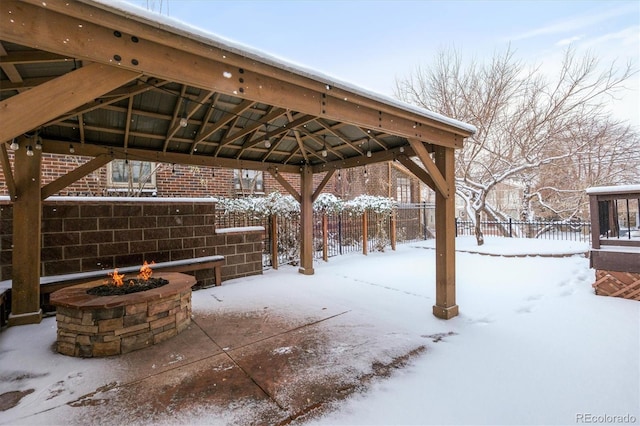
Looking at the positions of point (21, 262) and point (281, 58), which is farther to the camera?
point (21, 262)

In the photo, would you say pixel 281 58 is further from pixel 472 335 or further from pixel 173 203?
pixel 173 203

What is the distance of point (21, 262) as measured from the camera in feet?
11.9

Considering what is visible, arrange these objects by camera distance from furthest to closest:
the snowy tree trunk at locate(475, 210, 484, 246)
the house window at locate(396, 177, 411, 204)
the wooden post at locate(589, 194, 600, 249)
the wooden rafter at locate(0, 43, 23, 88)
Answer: the house window at locate(396, 177, 411, 204)
the snowy tree trunk at locate(475, 210, 484, 246)
the wooden post at locate(589, 194, 600, 249)
the wooden rafter at locate(0, 43, 23, 88)

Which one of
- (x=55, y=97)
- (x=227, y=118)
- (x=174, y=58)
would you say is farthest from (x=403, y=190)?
(x=55, y=97)

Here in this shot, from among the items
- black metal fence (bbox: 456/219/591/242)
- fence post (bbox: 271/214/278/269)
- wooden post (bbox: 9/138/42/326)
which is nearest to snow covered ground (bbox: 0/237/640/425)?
wooden post (bbox: 9/138/42/326)

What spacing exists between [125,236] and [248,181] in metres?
4.39

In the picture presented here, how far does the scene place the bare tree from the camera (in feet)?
31.0

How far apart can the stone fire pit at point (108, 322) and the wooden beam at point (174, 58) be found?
2227mm

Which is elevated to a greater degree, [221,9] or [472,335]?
[221,9]

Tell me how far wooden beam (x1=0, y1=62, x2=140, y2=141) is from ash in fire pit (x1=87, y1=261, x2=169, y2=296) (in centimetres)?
221

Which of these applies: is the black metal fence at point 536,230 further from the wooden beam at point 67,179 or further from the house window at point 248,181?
the wooden beam at point 67,179

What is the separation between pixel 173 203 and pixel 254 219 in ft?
7.63

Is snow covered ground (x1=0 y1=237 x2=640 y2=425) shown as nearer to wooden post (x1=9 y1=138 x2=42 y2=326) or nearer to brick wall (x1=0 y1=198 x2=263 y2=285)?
wooden post (x1=9 y1=138 x2=42 y2=326)

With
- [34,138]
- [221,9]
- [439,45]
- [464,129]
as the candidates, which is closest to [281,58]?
[464,129]
